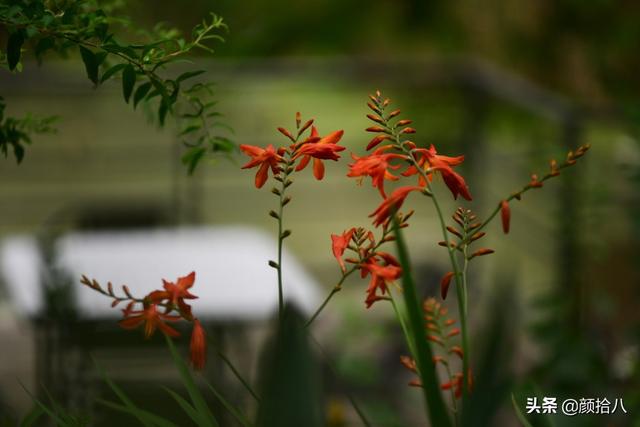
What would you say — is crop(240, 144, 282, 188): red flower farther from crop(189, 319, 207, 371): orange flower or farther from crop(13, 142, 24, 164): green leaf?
crop(13, 142, 24, 164): green leaf

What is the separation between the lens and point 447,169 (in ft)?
3.19

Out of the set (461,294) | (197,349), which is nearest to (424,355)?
(461,294)

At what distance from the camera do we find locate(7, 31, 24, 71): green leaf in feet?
3.20

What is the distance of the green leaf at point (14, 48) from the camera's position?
97cm

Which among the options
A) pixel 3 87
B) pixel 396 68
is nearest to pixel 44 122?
pixel 3 87

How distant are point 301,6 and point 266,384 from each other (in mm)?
4396

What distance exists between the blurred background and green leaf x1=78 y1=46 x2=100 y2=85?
0.21 meters

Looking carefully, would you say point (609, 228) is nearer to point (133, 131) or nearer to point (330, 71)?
point (330, 71)

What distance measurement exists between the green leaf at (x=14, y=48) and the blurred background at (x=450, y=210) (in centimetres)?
26

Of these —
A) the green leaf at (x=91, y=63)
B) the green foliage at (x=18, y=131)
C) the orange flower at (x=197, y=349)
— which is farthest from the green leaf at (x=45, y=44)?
the orange flower at (x=197, y=349)

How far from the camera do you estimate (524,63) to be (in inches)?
182

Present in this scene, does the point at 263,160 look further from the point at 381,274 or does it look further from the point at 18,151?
the point at 18,151

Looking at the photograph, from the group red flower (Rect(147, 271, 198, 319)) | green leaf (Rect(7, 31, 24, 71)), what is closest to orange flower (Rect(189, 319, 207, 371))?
red flower (Rect(147, 271, 198, 319))

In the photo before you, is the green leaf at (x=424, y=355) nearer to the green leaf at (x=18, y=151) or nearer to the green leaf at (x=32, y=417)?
the green leaf at (x=32, y=417)
